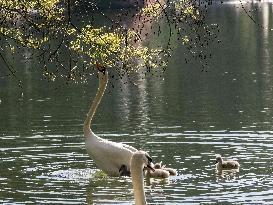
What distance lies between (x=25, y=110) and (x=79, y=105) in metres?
2.16

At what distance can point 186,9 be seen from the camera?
1666 centimetres

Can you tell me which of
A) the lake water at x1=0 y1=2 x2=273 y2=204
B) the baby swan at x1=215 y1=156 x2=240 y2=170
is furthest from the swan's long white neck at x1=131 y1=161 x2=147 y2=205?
the baby swan at x1=215 y1=156 x2=240 y2=170

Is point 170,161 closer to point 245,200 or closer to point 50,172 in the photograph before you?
point 50,172

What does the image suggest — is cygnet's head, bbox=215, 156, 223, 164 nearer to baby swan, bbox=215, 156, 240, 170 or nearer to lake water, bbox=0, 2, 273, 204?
baby swan, bbox=215, 156, 240, 170

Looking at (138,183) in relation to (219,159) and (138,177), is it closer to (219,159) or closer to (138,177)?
(138,177)

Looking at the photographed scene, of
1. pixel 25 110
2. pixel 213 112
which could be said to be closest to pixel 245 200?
pixel 213 112

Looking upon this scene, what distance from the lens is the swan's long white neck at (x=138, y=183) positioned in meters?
11.6

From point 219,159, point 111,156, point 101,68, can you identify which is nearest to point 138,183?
point 111,156

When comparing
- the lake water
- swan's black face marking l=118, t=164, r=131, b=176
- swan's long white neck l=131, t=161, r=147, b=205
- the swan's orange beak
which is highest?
the swan's orange beak

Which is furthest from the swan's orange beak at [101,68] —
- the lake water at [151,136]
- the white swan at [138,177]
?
the white swan at [138,177]

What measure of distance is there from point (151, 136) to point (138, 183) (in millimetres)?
13505

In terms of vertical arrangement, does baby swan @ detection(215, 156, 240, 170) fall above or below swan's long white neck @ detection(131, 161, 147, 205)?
below

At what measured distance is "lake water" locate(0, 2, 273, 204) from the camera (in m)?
18.5

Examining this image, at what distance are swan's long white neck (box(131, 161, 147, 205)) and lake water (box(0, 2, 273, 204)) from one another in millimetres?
5267
